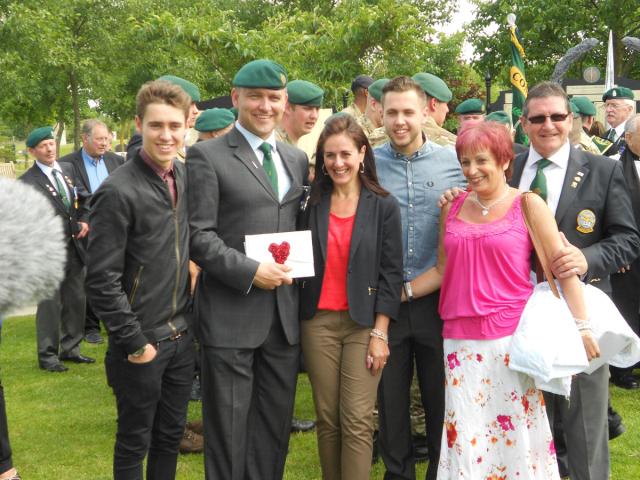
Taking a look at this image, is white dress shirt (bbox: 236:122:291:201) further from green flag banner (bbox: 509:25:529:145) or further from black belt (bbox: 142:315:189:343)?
green flag banner (bbox: 509:25:529:145)

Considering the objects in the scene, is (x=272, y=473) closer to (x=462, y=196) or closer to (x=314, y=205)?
(x=314, y=205)

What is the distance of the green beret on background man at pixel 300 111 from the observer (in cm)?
629

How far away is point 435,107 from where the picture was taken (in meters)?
5.75

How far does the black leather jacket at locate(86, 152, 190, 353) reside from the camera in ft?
11.4

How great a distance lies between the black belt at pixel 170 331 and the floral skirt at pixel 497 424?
1.45 m

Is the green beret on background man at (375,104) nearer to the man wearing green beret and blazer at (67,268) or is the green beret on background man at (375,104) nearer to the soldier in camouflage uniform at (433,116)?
the soldier in camouflage uniform at (433,116)

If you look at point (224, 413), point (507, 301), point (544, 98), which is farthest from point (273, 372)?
point (544, 98)

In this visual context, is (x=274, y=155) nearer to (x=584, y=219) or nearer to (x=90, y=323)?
(x=584, y=219)

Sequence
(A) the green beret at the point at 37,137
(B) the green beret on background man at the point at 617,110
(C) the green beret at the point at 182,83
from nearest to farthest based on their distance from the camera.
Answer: (C) the green beret at the point at 182,83
(A) the green beret at the point at 37,137
(B) the green beret on background man at the point at 617,110

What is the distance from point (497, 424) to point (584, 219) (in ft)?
3.97

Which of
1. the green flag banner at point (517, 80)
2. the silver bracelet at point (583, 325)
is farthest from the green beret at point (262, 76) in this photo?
the green flag banner at point (517, 80)

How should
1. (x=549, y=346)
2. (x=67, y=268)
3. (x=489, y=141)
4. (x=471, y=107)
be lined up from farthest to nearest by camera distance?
1. (x=67, y=268)
2. (x=471, y=107)
3. (x=489, y=141)
4. (x=549, y=346)

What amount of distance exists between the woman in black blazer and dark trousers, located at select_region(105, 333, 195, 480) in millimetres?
701

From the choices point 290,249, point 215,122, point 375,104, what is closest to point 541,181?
point 290,249
